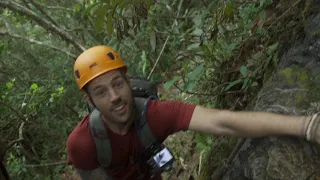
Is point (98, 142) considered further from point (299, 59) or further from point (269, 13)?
point (269, 13)

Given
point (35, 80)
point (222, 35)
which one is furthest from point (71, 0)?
point (222, 35)

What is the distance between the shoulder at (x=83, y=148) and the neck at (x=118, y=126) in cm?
17

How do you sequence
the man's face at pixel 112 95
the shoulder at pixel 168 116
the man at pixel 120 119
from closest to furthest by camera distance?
the man at pixel 120 119 → the shoulder at pixel 168 116 → the man's face at pixel 112 95

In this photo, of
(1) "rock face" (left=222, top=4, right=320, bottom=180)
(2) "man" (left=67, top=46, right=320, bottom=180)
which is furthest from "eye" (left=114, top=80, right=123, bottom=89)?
(1) "rock face" (left=222, top=4, right=320, bottom=180)

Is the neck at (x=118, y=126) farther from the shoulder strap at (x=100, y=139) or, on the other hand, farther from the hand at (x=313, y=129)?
the hand at (x=313, y=129)

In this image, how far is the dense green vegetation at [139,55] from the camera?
326 centimetres

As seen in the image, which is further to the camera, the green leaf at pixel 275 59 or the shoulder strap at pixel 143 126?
the green leaf at pixel 275 59

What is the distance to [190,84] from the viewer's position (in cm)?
311

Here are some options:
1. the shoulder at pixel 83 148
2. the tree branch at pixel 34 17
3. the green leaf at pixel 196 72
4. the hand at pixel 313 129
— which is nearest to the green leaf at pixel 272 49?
the green leaf at pixel 196 72

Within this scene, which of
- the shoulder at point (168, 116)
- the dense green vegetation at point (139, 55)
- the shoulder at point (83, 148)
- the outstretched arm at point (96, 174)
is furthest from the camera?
the dense green vegetation at point (139, 55)

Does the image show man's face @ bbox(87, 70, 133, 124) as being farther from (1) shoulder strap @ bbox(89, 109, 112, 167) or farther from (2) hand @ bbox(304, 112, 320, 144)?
(2) hand @ bbox(304, 112, 320, 144)

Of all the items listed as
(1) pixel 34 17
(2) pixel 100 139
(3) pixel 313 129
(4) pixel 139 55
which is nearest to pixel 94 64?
(2) pixel 100 139

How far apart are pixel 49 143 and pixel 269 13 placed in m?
7.43

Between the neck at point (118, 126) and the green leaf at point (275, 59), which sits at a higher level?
the green leaf at point (275, 59)
